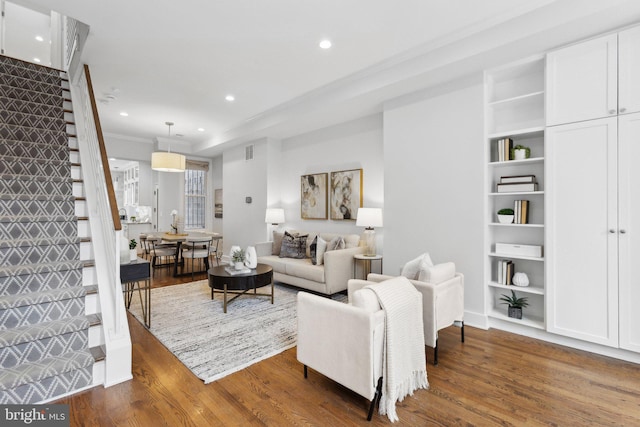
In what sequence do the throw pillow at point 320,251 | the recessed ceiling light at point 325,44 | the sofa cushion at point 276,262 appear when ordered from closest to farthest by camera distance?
the recessed ceiling light at point 325,44, the throw pillow at point 320,251, the sofa cushion at point 276,262

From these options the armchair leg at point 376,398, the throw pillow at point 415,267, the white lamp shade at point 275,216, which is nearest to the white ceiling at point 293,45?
the white lamp shade at point 275,216

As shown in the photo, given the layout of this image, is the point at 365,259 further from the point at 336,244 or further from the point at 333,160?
the point at 333,160

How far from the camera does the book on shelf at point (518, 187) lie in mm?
3254

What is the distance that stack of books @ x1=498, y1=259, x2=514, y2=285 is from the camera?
341 cm

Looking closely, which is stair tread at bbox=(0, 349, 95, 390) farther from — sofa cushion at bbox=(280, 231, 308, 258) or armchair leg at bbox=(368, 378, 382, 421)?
sofa cushion at bbox=(280, 231, 308, 258)

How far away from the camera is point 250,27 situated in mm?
3008

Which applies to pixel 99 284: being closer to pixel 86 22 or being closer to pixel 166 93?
pixel 86 22

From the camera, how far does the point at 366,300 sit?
80.0 inches

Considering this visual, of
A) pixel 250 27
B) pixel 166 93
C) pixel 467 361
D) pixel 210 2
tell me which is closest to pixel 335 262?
pixel 467 361

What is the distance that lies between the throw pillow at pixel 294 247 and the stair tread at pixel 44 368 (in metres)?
3.19

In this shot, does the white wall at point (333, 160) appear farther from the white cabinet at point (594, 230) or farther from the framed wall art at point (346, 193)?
the white cabinet at point (594, 230)

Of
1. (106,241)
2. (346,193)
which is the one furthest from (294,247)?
(106,241)

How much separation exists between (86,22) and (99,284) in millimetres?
2404

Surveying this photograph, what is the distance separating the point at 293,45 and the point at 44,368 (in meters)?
3.41
